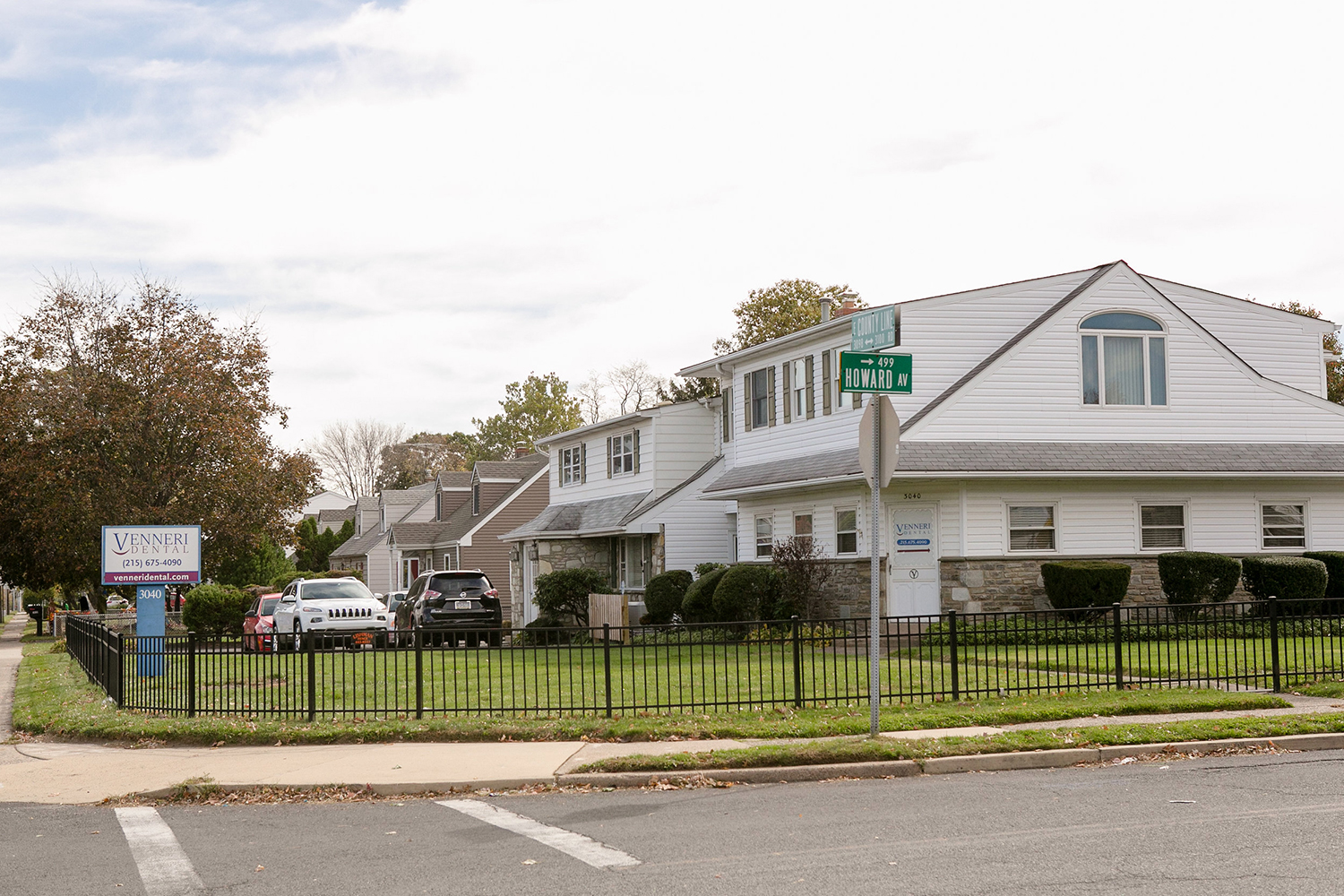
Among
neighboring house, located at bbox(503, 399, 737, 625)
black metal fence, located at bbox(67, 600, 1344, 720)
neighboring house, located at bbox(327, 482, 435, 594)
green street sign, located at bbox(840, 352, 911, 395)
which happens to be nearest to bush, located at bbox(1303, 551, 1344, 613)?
black metal fence, located at bbox(67, 600, 1344, 720)

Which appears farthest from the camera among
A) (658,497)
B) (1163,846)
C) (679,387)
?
(679,387)

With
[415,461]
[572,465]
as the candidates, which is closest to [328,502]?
[415,461]

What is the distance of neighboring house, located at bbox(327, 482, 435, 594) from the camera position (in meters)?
63.6

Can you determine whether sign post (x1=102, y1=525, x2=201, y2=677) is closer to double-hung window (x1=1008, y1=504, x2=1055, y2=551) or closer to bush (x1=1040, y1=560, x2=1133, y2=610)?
double-hung window (x1=1008, y1=504, x2=1055, y2=551)

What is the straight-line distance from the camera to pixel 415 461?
9219 cm

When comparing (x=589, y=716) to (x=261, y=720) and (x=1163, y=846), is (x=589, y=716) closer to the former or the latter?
(x=261, y=720)

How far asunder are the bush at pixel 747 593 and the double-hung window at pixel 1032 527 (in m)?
5.01

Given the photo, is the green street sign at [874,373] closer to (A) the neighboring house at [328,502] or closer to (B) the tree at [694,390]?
(B) the tree at [694,390]

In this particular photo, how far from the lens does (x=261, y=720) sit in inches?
544

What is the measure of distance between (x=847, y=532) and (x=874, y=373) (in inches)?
587

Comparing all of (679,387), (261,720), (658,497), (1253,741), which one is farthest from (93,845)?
(679,387)

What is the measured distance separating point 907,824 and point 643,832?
72.2 inches

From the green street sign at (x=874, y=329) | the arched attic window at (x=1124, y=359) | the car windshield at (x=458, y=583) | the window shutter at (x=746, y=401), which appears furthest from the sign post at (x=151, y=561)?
the arched attic window at (x=1124, y=359)

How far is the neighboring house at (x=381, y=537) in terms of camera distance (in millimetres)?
63634
